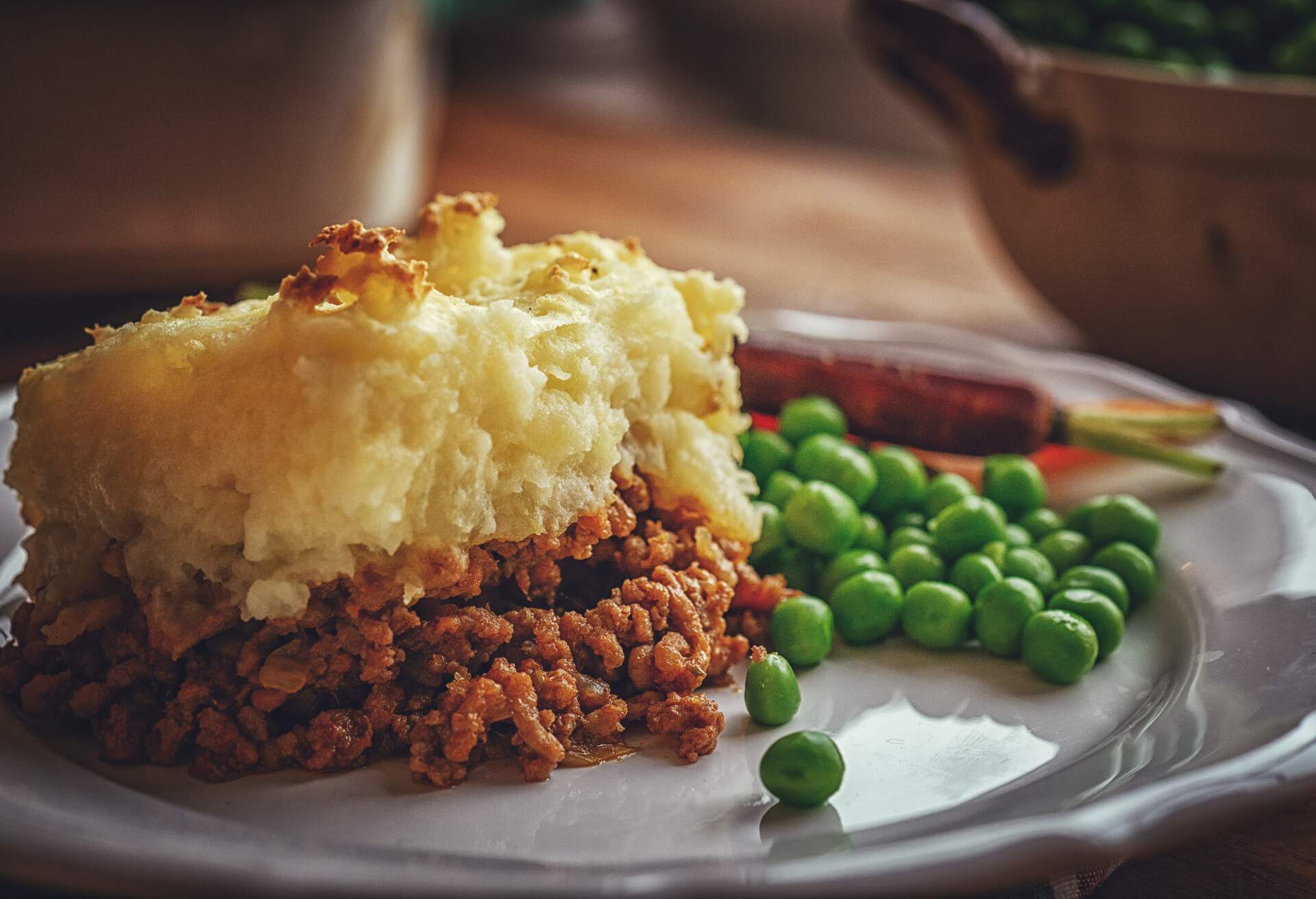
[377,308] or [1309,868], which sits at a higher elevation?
[377,308]

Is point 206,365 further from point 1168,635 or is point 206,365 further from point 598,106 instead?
point 598,106

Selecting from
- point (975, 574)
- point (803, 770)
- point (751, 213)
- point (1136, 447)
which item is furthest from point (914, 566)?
point (751, 213)

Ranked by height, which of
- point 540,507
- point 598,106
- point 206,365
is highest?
point 206,365

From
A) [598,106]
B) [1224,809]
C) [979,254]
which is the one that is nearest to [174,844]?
[1224,809]

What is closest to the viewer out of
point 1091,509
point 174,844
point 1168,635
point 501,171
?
point 174,844

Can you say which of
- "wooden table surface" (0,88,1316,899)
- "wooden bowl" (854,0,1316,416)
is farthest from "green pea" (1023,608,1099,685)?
"wooden table surface" (0,88,1316,899)

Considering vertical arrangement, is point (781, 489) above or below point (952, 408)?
below

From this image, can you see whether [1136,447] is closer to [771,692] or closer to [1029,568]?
[1029,568]
